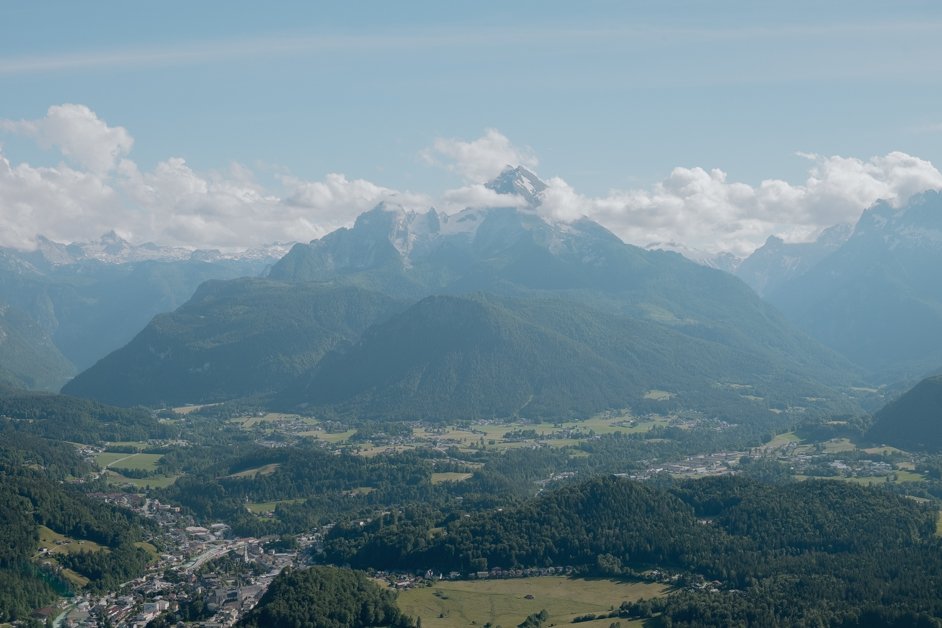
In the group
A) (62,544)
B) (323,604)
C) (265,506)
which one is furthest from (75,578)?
(265,506)

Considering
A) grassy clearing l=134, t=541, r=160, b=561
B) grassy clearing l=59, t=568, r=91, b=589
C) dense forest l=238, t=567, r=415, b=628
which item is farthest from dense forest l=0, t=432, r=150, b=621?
dense forest l=238, t=567, r=415, b=628

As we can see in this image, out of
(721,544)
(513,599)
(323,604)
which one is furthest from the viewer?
(721,544)

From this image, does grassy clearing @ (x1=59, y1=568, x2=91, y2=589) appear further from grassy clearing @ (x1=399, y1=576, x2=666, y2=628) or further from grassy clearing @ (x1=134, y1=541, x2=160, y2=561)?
grassy clearing @ (x1=399, y1=576, x2=666, y2=628)

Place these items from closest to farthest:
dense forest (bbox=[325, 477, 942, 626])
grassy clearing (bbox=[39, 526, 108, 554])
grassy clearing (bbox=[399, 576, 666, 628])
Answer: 1. dense forest (bbox=[325, 477, 942, 626])
2. grassy clearing (bbox=[399, 576, 666, 628])
3. grassy clearing (bbox=[39, 526, 108, 554])

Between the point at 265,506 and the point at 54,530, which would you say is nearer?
the point at 54,530

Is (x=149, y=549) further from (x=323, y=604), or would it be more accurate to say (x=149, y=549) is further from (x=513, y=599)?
(x=513, y=599)

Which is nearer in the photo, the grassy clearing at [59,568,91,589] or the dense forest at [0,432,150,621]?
the dense forest at [0,432,150,621]

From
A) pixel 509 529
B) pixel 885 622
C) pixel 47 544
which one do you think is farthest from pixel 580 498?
pixel 47 544

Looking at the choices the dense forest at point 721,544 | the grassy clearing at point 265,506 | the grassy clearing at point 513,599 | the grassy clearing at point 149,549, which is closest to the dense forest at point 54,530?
the grassy clearing at point 149,549

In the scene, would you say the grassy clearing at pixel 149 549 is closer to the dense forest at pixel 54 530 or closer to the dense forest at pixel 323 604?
the dense forest at pixel 54 530
